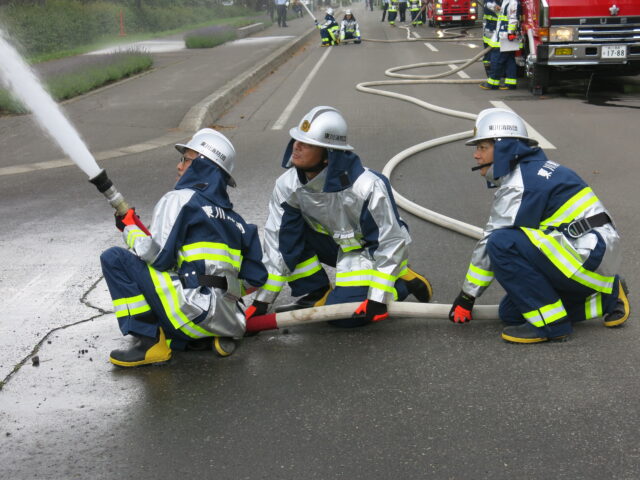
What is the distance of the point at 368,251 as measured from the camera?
4781 mm

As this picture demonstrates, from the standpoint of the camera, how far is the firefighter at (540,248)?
420 centimetres

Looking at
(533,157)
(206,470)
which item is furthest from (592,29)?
(206,470)

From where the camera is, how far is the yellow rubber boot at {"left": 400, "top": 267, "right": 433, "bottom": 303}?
A: 16.1 feet

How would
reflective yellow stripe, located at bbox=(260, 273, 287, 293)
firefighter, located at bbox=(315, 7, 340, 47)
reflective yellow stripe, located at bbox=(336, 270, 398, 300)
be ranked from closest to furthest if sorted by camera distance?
reflective yellow stripe, located at bbox=(336, 270, 398, 300)
reflective yellow stripe, located at bbox=(260, 273, 287, 293)
firefighter, located at bbox=(315, 7, 340, 47)

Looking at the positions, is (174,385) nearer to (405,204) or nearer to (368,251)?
(368,251)

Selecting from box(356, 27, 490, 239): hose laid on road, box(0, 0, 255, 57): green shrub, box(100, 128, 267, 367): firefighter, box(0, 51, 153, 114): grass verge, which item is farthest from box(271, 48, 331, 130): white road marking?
box(0, 0, 255, 57): green shrub

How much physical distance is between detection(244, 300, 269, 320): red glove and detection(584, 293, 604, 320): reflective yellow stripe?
1.76 metres

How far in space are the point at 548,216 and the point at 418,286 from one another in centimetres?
93

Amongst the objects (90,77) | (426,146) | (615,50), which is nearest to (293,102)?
(90,77)

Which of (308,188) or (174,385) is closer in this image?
(174,385)

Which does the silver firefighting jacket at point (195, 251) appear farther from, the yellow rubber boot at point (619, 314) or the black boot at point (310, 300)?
the yellow rubber boot at point (619, 314)

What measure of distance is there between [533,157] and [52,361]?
9.10 ft

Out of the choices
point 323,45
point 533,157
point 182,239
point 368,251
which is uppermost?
point 533,157

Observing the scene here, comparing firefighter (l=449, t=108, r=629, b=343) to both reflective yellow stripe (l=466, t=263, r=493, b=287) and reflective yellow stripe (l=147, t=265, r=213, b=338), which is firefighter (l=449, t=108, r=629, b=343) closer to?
reflective yellow stripe (l=466, t=263, r=493, b=287)
